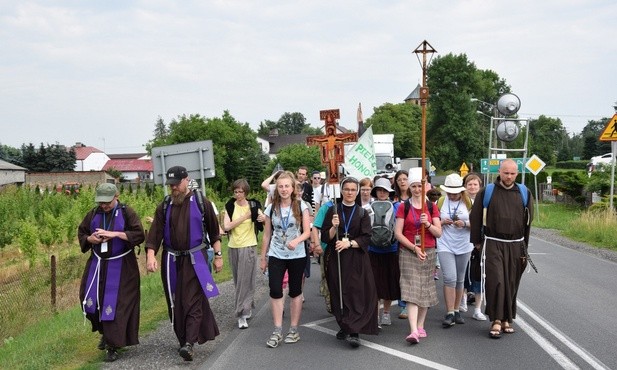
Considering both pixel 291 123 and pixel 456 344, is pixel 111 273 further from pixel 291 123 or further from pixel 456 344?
pixel 291 123

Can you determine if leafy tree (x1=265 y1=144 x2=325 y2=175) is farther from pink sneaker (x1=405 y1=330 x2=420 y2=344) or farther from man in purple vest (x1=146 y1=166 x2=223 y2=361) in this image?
man in purple vest (x1=146 y1=166 x2=223 y2=361)

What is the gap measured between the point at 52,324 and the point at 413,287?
577 cm

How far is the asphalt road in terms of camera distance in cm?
663

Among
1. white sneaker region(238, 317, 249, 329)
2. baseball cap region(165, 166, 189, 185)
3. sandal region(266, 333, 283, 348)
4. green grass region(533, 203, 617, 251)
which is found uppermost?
baseball cap region(165, 166, 189, 185)

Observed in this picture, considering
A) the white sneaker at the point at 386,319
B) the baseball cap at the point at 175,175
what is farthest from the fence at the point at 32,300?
the white sneaker at the point at 386,319

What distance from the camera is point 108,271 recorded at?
6926 mm

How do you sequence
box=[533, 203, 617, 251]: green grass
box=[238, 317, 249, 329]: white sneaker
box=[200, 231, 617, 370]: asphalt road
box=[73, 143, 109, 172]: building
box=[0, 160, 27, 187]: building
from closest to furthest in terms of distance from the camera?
box=[200, 231, 617, 370]: asphalt road → box=[238, 317, 249, 329]: white sneaker → box=[533, 203, 617, 251]: green grass → box=[0, 160, 27, 187]: building → box=[73, 143, 109, 172]: building

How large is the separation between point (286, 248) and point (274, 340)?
103cm

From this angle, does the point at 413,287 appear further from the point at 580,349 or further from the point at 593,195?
the point at 593,195

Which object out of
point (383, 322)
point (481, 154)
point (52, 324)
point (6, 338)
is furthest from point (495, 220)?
point (481, 154)

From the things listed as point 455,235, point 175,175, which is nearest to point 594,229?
point 455,235

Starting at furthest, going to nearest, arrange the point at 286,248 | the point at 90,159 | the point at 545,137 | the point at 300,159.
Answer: the point at 90,159 < the point at 545,137 < the point at 300,159 < the point at 286,248

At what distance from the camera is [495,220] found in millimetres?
7730

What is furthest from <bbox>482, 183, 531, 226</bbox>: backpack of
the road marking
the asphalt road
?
the road marking
